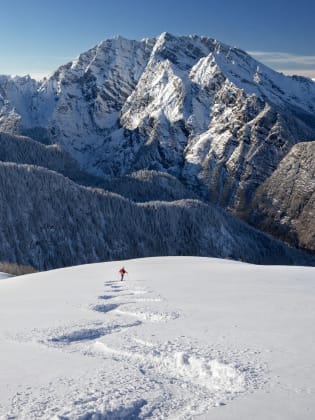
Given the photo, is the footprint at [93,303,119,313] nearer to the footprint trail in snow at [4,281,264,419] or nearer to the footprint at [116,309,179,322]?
the footprint at [116,309,179,322]

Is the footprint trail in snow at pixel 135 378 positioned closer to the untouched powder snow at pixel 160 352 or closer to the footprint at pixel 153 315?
the untouched powder snow at pixel 160 352

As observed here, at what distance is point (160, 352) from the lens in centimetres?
1384

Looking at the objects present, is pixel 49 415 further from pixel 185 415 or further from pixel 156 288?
pixel 156 288

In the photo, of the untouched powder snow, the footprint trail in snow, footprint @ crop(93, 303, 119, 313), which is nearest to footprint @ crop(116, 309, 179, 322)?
the untouched powder snow

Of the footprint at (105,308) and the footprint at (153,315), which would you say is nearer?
the footprint at (153,315)

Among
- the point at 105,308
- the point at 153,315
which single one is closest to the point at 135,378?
the point at 153,315

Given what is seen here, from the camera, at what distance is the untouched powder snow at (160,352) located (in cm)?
1073

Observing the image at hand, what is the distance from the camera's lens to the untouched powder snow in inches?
423

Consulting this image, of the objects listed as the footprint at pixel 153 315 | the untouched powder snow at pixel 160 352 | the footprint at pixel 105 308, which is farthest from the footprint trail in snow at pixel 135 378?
the footprint at pixel 105 308

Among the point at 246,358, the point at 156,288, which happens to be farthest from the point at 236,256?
the point at 246,358

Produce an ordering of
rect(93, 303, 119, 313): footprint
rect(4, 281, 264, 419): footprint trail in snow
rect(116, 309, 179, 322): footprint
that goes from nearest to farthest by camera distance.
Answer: rect(4, 281, 264, 419): footprint trail in snow
rect(116, 309, 179, 322): footprint
rect(93, 303, 119, 313): footprint

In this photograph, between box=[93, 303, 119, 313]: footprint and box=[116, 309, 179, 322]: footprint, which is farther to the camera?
box=[93, 303, 119, 313]: footprint

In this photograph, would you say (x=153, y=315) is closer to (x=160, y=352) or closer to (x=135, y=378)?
(x=160, y=352)

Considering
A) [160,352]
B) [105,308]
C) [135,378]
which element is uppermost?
[105,308]
